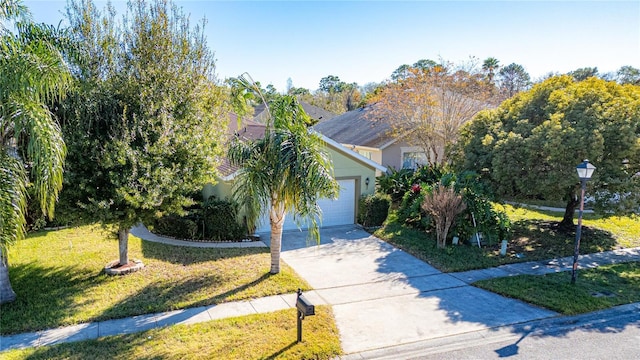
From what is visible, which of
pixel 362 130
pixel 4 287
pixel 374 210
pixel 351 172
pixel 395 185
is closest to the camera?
pixel 4 287

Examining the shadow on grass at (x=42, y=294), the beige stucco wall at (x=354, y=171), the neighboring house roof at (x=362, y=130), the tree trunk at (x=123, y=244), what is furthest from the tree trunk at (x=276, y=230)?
the neighboring house roof at (x=362, y=130)

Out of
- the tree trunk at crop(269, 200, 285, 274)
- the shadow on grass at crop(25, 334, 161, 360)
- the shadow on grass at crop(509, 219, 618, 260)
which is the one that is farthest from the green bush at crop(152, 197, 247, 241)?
the shadow on grass at crop(509, 219, 618, 260)

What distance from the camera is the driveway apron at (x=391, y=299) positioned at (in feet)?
24.3

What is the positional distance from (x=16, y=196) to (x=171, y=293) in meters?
3.83

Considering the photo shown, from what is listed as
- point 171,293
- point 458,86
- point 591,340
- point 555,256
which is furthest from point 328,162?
point 458,86

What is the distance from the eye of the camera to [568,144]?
11.2 m

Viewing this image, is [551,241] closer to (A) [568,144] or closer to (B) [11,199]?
(A) [568,144]

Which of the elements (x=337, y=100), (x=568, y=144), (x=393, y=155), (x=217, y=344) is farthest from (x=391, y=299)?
(x=337, y=100)

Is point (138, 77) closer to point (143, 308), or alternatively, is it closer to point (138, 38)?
point (138, 38)

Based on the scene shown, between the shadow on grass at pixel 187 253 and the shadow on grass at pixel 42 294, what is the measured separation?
1.83 meters

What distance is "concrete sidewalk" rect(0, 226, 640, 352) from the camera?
7125mm

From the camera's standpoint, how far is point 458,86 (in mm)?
20312

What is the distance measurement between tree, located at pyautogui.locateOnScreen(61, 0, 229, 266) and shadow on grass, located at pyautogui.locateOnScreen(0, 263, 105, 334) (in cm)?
116

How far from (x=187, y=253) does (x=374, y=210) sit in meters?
7.36
